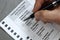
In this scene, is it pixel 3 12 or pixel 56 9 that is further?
pixel 3 12

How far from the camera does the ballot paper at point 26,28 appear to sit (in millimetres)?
854

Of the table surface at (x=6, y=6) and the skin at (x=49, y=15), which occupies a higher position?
the table surface at (x=6, y=6)

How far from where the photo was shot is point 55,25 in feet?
2.82

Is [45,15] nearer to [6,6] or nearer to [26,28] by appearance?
[26,28]

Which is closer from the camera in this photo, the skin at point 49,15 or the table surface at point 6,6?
the skin at point 49,15

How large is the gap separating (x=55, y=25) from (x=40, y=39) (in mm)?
104

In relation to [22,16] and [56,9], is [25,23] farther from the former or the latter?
[56,9]

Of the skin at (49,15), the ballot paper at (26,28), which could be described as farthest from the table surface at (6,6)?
the skin at (49,15)

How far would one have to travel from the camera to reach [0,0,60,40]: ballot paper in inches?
33.6

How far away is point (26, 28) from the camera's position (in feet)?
2.86

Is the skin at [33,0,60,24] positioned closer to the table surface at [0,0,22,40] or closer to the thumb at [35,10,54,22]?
the thumb at [35,10,54,22]

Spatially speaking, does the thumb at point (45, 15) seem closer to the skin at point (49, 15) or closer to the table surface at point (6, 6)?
the skin at point (49, 15)

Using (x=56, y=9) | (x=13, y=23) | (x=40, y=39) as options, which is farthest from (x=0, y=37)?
(x=56, y=9)

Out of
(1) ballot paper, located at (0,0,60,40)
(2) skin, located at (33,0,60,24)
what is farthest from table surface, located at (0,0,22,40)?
(2) skin, located at (33,0,60,24)
